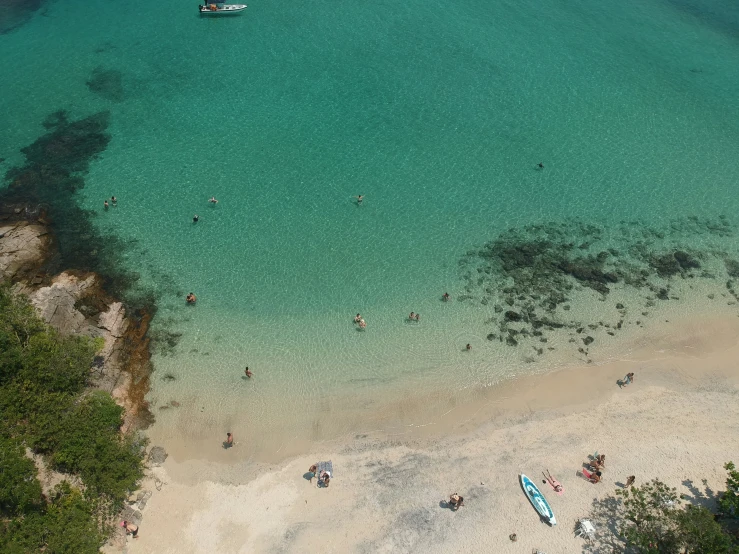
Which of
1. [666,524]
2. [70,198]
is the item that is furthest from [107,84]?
[666,524]

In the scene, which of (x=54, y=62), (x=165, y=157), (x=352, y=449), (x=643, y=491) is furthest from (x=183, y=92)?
(x=643, y=491)

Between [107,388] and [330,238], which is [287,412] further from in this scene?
[330,238]

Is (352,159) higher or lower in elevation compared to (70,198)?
higher

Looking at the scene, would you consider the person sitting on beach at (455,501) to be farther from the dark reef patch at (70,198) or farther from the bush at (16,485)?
the dark reef patch at (70,198)

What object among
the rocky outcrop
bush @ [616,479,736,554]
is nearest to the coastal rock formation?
the rocky outcrop

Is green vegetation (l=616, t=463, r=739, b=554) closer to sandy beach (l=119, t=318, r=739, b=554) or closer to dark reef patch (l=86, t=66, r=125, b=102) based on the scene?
sandy beach (l=119, t=318, r=739, b=554)

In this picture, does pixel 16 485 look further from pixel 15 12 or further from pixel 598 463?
pixel 15 12

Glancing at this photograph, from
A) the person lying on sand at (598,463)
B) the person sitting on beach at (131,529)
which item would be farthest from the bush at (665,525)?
the person sitting on beach at (131,529)
